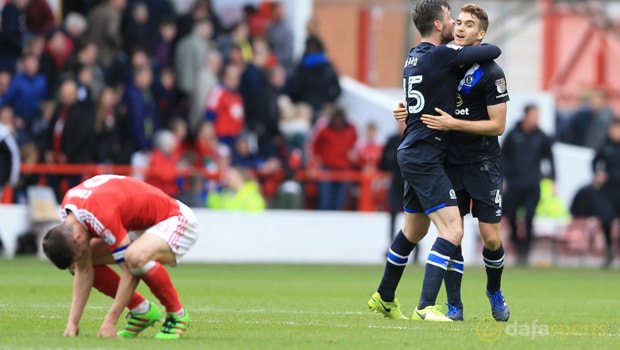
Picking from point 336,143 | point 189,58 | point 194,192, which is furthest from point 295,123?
point 194,192

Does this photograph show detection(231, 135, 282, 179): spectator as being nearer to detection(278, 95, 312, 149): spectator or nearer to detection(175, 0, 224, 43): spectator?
detection(278, 95, 312, 149): spectator

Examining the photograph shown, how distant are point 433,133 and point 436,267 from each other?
983mm

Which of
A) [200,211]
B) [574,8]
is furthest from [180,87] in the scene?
[574,8]

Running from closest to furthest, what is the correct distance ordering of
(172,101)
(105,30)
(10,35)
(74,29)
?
(10,35), (74,29), (105,30), (172,101)

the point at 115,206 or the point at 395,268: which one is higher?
the point at 115,206

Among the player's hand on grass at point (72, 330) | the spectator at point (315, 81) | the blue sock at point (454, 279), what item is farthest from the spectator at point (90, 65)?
the player's hand on grass at point (72, 330)

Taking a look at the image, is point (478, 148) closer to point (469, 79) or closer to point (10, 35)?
point (469, 79)

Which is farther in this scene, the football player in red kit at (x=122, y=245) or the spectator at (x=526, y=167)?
the spectator at (x=526, y=167)

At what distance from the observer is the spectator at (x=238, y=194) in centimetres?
2148

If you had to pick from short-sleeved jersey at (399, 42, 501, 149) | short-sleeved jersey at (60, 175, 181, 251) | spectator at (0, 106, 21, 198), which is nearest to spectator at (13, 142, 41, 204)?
spectator at (0, 106, 21, 198)

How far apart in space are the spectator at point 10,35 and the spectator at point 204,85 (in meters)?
3.00

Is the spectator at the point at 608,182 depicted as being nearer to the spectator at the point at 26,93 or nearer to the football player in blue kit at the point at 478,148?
the spectator at the point at 26,93

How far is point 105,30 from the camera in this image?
22.7 m

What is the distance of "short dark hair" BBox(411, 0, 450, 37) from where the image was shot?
10.3 meters
